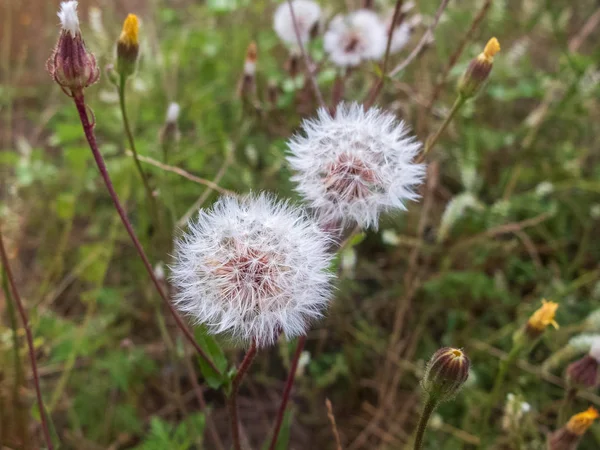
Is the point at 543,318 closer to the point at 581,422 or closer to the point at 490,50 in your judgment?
the point at 581,422

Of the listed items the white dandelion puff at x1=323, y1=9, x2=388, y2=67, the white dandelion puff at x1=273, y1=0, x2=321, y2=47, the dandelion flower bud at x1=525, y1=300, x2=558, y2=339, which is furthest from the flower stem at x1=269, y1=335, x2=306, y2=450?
the white dandelion puff at x1=273, y1=0, x2=321, y2=47

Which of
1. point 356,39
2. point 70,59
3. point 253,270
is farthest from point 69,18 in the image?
point 356,39

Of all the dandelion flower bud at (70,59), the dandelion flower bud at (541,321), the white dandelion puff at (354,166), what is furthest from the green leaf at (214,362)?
the dandelion flower bud at (541,321)

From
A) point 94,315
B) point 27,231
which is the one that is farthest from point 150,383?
point 27,231

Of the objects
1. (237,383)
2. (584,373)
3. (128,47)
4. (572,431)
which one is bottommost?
(237,383)

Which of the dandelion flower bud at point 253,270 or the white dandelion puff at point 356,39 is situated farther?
the white dandelion puff at point 356,39

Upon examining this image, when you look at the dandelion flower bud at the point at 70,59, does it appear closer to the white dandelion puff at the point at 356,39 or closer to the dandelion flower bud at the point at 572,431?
the white dandelion puff at the point at 356,39

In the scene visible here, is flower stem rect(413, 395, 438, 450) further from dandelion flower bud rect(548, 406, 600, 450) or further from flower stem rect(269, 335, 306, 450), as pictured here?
dandelion flower bud rect(548, 406, 600, 450)
